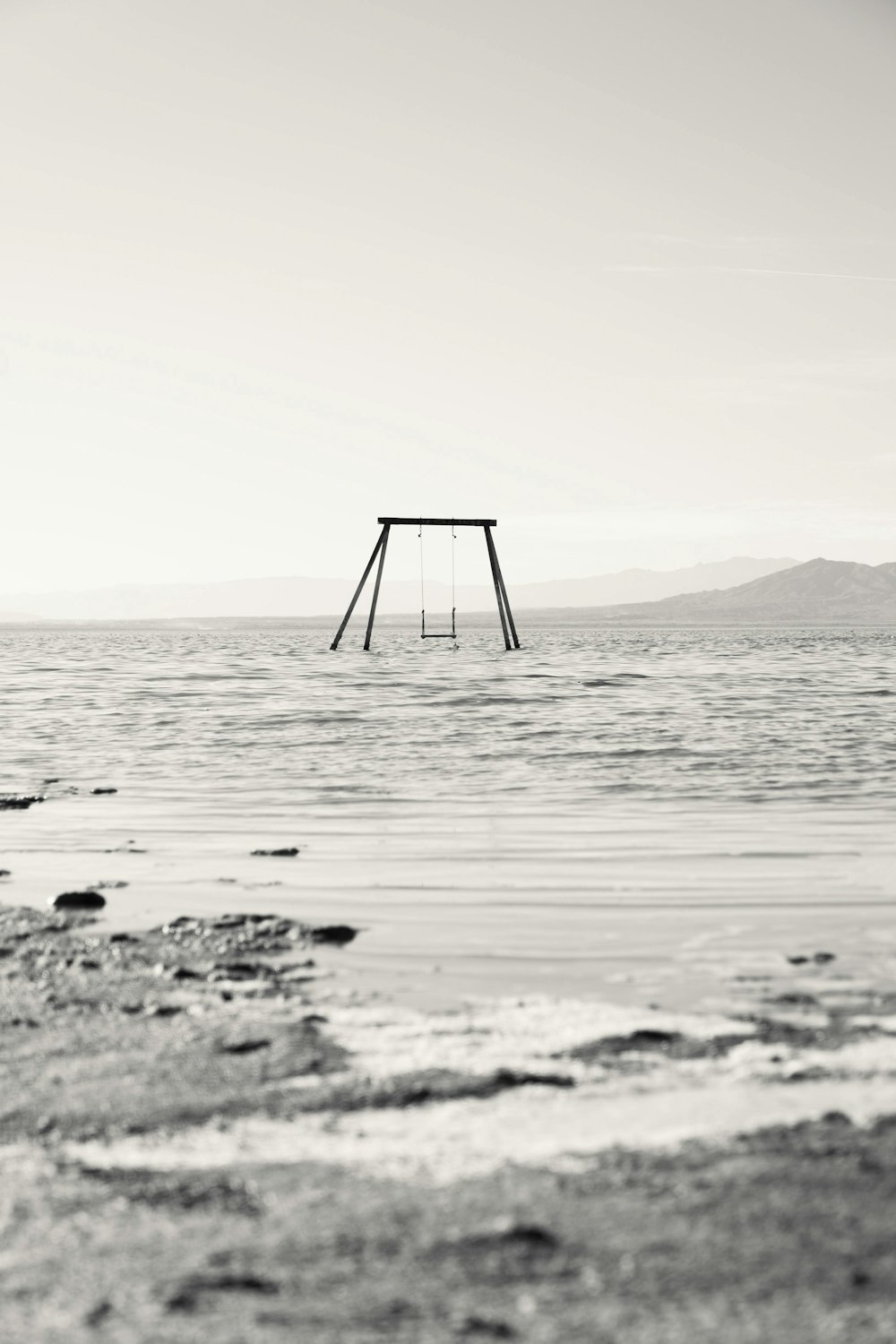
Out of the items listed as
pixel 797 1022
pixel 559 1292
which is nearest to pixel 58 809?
pixel 797 1022

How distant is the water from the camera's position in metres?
5.96

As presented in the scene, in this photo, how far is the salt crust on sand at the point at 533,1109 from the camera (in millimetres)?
3432

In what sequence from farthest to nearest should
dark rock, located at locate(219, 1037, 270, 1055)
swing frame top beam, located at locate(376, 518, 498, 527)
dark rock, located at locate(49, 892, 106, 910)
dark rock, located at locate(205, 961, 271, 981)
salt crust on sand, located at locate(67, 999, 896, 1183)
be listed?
swing frame top beam, located at locate(376, 518, 498, 527)
dark rock, located at locate(49, 892, 106, 910)
dark rock, located at locate(205, 961, 271, 981)
dark rock, located at locate(219, 1037, 270, 1055)
salt crust on sand, located at locate(67, 999, 896, 1183)

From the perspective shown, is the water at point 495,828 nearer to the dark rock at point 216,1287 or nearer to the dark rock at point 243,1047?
the dark rock at point 243,1047

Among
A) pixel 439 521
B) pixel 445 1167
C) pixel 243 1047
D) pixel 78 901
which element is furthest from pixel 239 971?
pixel 439 521

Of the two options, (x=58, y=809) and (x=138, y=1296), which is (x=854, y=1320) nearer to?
(x=138, y=1296)

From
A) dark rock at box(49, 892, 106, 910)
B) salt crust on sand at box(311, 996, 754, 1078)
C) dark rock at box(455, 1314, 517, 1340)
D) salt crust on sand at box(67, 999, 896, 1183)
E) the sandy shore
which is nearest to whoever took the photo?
dark rock at box(455, 1314, 517, 1340)

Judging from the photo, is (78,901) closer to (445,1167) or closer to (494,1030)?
(494,1030)

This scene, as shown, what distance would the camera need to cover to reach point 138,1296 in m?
2.71

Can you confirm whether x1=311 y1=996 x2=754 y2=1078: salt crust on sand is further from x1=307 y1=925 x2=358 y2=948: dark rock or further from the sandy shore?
x1=307 y1=925 x2=358 y2=948: dark rock

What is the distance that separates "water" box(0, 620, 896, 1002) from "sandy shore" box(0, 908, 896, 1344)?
2.63 ft

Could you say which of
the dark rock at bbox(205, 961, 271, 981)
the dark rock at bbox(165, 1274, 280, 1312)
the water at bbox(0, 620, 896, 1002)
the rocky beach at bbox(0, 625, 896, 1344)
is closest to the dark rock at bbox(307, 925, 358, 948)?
the rocky beach at bbox(0, 625, 896, 1344)

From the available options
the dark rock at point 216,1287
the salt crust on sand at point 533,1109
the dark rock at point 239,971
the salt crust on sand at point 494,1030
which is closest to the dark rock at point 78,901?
the dark rock at point 239,971

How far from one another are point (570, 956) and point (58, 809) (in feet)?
21.9
